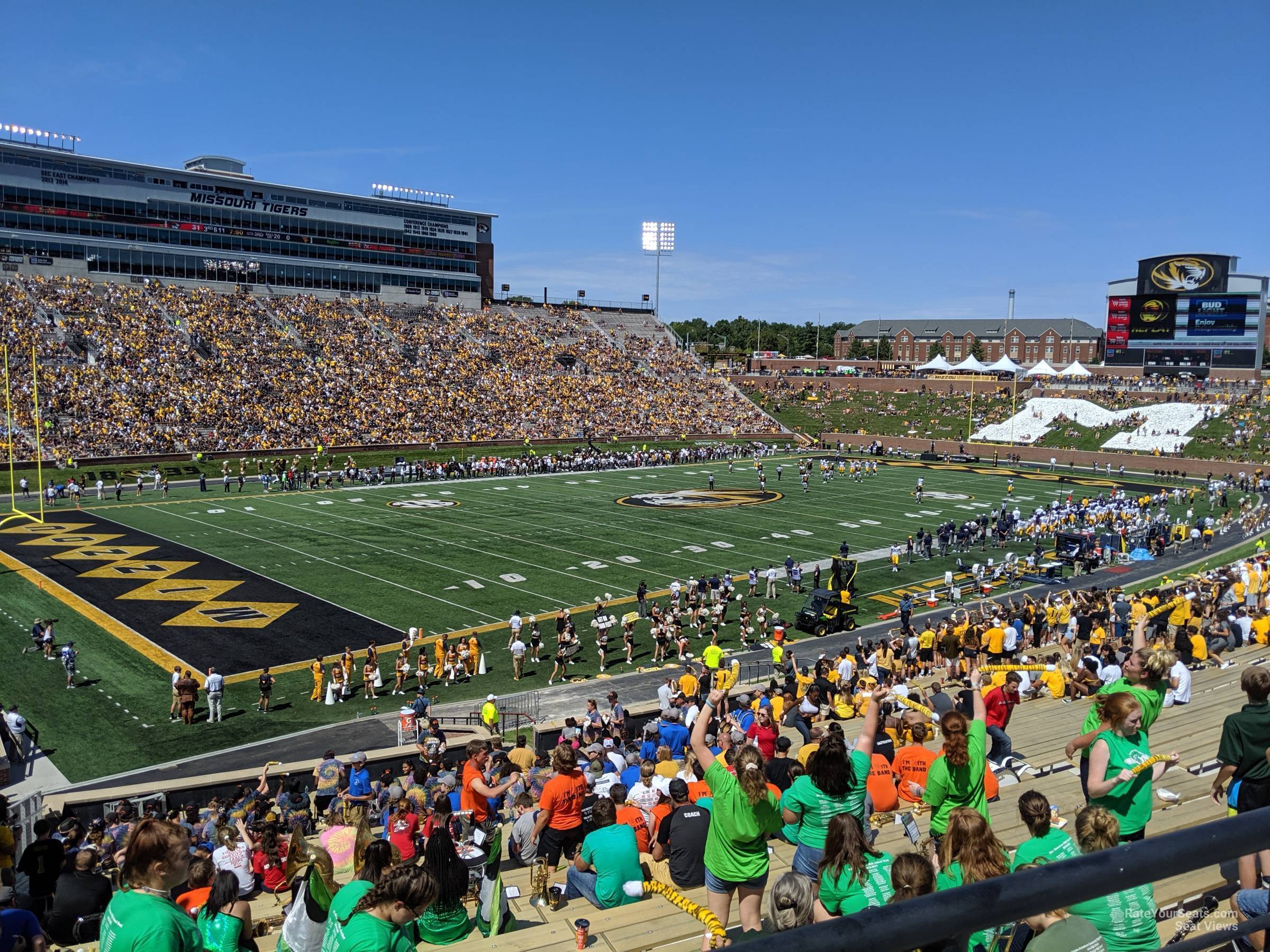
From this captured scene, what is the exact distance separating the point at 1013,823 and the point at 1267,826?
6.70 meters

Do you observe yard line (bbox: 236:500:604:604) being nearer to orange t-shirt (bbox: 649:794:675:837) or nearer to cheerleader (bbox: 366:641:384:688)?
cheerleader (bbox: 366:641:384:688)

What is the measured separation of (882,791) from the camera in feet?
26.2

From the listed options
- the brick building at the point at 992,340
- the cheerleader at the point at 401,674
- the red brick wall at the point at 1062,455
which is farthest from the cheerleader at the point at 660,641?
the brick building at the point at 992,340

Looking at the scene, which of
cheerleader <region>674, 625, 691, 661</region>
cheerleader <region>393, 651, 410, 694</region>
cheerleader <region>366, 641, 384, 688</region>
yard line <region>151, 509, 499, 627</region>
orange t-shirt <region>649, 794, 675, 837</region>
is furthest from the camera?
yard line <region>151, 509, 499, 627</region>

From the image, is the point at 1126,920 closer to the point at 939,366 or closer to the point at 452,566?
the point at 452,566

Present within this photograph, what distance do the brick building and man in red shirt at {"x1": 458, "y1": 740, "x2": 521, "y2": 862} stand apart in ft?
433

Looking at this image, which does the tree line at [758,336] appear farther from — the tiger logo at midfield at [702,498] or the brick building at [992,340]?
the tiger logo at midfield at [702,498]

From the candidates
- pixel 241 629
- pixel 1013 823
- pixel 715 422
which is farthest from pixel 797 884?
pixel 715 422

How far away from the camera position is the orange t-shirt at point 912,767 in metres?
8.65

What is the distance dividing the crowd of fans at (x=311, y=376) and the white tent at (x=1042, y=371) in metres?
26.9

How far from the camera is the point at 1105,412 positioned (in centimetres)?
7500

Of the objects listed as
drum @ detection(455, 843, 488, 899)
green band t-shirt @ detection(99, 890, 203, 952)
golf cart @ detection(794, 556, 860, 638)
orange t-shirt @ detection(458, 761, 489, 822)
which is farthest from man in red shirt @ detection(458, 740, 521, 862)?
golf cart @ detection(794, 556, 860, 638)

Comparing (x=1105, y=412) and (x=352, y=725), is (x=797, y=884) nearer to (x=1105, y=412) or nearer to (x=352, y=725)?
(x=352, y=725)

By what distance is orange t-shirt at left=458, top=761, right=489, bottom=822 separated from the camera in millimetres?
9523
